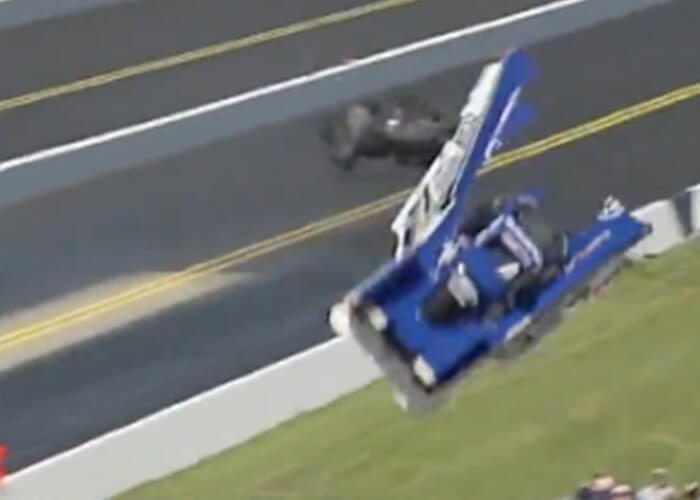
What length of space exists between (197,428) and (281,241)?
5.25m

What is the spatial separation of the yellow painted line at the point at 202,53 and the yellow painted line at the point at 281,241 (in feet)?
16.4

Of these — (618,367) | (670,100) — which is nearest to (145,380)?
(618,367)

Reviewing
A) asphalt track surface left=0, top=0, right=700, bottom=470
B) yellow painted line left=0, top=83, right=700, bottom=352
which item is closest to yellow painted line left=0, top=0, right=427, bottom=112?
asphalt track surface left=0, top=0, right=700, bottom=470

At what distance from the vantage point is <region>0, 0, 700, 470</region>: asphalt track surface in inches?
674

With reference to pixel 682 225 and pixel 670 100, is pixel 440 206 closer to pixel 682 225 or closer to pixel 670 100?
pixel 682 225

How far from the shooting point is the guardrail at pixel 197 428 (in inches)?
554

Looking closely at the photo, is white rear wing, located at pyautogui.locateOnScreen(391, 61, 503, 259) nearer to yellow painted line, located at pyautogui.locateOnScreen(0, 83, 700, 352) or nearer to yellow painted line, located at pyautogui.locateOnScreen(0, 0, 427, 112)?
yellow painted line, located at pyautogui.locateOnScreen(0, 83, 700, 352)

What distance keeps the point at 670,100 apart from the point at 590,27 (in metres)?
2.45

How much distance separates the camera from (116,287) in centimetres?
1870

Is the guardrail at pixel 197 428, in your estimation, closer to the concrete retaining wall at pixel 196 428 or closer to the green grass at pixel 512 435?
the concrete retaining wall at pixel 196 428

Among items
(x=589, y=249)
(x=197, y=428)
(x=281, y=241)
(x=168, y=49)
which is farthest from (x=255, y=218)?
(x=589, y=249)

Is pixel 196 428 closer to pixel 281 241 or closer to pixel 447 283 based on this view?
pixel 447 283

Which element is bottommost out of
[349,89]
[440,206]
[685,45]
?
[685,45]

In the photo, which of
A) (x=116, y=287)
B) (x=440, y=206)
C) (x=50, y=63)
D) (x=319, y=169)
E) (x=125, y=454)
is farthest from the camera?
(x=50, y=63)
